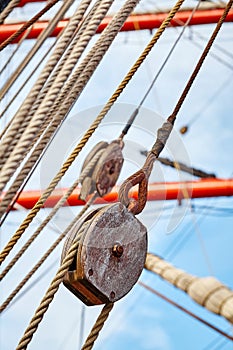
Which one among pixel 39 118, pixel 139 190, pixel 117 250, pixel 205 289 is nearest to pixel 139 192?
pixel 139 190

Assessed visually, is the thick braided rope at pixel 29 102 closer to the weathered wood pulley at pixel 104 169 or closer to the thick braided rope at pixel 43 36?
the thick braided rope at pixel 43 36

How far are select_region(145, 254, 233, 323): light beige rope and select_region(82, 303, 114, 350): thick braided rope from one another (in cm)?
303

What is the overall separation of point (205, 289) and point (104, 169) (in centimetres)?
174

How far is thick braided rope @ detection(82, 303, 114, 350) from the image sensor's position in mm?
1561

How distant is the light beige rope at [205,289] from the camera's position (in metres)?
4.62

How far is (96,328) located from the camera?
62.3 inches

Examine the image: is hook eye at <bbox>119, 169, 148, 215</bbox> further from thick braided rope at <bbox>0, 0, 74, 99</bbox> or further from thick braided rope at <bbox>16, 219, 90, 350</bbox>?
thick braided rope at <bbox>0, 0, 74, 99</bbox>

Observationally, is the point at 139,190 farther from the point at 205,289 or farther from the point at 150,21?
the point at 150,21

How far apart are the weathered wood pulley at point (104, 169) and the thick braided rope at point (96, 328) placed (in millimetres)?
2045

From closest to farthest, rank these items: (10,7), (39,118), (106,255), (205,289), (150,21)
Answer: (39,118)
(106,255)
(10,7)
(205,289)
(150,21)

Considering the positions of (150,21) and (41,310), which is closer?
(41,310)

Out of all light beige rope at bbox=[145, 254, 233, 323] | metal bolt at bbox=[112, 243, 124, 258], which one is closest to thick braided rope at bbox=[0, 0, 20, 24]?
metal bolt at bbox=[112, 243, 124, 258]

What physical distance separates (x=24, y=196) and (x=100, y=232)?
6.48 m

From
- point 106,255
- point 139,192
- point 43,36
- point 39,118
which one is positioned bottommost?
point 106,255
